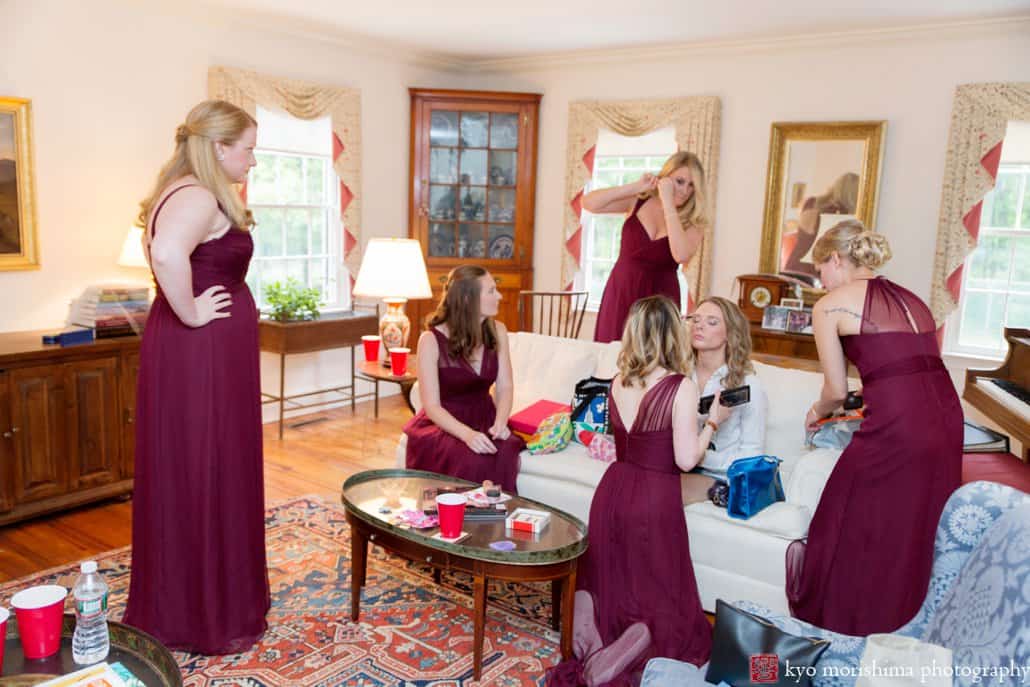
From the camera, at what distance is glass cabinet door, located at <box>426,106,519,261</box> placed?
673 cm

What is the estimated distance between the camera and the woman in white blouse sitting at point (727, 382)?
10.3 ft

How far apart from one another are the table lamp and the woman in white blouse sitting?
207 centimetres

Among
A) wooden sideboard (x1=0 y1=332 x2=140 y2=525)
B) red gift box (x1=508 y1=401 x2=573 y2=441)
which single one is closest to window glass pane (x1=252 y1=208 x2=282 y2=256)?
wooden sideboard (x1=0 y1=332 x2=140 y2=525)

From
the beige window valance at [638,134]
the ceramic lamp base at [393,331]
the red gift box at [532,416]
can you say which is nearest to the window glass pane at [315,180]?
the ceramic lamp base at [393,331]

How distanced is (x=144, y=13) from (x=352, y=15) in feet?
4.14

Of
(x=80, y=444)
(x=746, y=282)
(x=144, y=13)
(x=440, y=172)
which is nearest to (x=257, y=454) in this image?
(x=80, y=444)

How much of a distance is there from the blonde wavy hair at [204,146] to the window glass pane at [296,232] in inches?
142

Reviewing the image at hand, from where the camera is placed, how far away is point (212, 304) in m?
2.54

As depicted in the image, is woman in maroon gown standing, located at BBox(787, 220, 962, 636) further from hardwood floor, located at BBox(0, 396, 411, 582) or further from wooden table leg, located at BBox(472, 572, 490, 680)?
hardwood floor, located at BBox(0, 396, 411, 582)

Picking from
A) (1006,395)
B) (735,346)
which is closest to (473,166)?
(735,346)

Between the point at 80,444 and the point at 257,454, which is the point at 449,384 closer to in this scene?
the point at 257,454

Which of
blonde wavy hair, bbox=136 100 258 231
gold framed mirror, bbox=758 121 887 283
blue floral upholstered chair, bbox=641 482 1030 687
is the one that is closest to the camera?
blue floral upholstered chair, bbox=641 482 1030 687

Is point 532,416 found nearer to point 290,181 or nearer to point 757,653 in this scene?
point 757,653

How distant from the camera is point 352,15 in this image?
5340 mm
